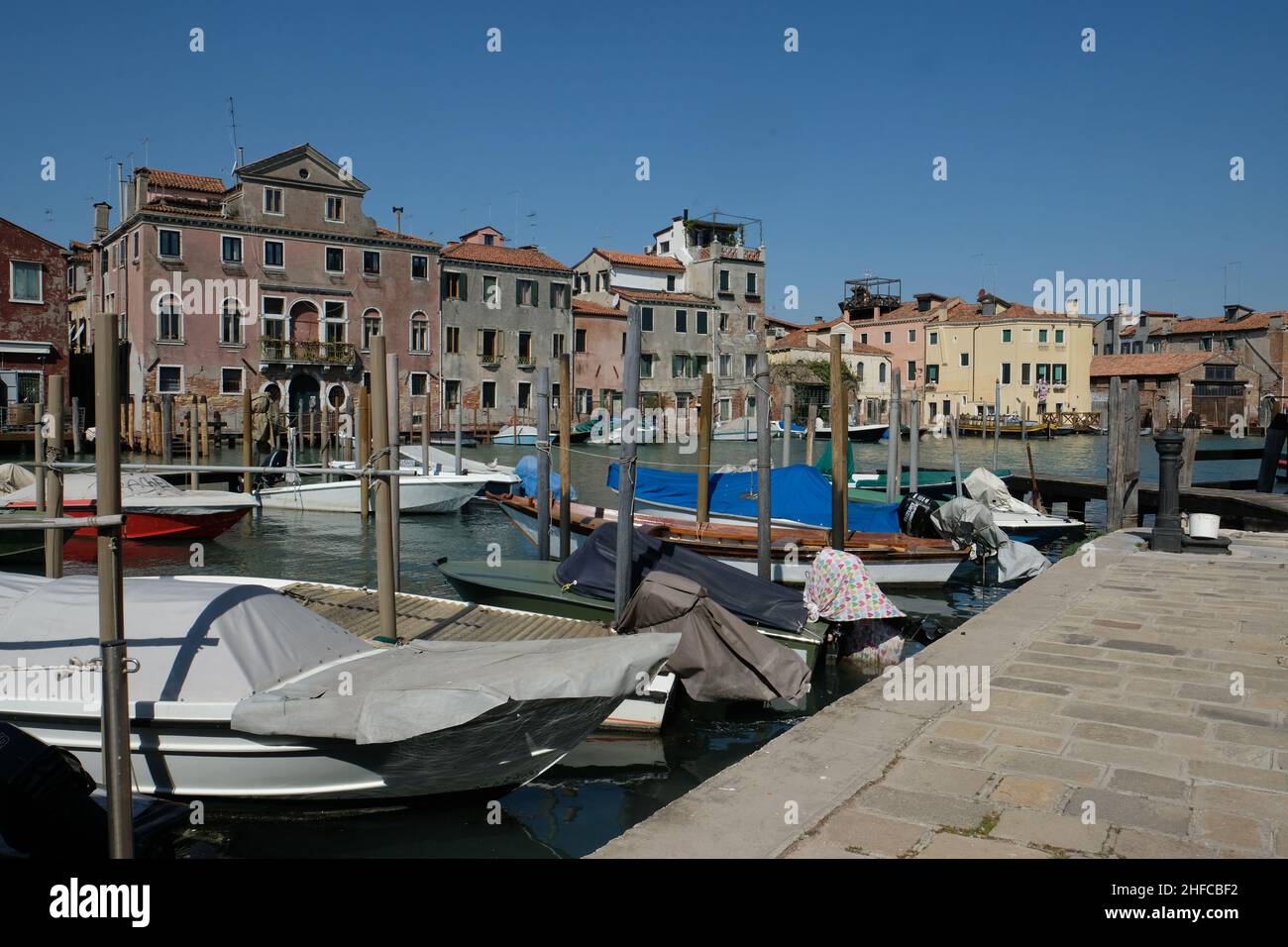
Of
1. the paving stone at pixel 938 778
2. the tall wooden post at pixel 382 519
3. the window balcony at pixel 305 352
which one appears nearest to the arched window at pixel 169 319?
the window balcony at pixel 305 352

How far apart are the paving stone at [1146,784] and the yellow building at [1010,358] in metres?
55.3

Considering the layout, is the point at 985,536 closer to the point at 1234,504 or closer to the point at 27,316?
the point at 1234,504

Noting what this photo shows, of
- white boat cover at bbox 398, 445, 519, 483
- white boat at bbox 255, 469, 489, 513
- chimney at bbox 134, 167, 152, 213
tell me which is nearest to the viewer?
white boat at bbox 255, 469, 489, 513

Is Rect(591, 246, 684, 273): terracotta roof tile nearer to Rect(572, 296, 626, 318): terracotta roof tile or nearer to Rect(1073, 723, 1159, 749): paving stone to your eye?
Rect(572, 296, 626, 318): terracotta roof tile

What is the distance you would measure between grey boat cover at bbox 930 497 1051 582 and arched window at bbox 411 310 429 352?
1294 inches

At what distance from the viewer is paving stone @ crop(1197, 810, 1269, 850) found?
3.54 m

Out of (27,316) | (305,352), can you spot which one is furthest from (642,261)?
(27,316)

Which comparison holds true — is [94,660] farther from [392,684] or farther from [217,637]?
[392,684]

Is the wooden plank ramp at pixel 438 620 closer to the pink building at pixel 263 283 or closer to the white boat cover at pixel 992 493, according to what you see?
the white boat cover at pixel 992 493

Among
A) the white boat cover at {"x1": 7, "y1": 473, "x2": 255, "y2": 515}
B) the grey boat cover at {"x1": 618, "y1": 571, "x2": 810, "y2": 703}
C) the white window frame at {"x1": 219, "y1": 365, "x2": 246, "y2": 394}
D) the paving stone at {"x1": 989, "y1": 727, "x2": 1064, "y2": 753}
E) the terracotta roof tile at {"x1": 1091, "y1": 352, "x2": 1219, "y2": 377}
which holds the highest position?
the terracotta roof tile at {"x1": 1091, "y1": 352, "x2": 1219, "y2": 377}

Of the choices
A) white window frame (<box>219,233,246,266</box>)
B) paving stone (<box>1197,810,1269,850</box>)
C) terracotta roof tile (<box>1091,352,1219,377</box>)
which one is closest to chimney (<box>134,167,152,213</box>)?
white window frame (<box>219,233,246,266</box>)

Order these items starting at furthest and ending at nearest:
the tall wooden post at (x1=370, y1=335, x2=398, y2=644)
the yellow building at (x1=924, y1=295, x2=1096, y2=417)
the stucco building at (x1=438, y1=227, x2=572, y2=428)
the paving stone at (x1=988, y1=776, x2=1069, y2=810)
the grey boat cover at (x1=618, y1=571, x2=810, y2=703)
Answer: the yellow building at (x1=924, y1=295, x2=1096, y2=417), the stucco building at (x1=438, y1=227, x2=572, y2=428), the grey boat cover at (x1=618, y1=571, x2=810, y2=703), the tall wooden post at (x1=370, y1=335, x2=398, y2=644), the paving stone at (x1=988, y1=776, x2=1069, y2=810)

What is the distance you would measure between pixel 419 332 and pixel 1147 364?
145ft

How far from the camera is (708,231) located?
54281 millimetres
